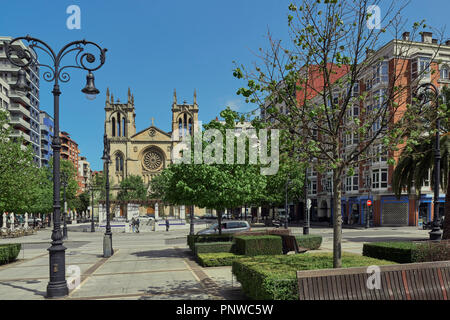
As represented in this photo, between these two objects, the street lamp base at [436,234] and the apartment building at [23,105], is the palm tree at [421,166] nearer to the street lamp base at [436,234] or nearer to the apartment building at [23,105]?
the street lamp base at [436,234]

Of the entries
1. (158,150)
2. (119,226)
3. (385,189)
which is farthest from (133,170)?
(385,189)

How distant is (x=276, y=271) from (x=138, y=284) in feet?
16.7

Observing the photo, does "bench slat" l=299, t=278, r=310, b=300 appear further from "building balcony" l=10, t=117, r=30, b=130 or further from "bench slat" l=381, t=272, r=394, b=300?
"building balcony" l=10, t=117, r=30, b=130

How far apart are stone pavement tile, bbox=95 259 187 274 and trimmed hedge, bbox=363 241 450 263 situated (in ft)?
23.7

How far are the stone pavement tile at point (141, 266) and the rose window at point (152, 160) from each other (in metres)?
73.6

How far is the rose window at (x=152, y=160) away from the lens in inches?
3484

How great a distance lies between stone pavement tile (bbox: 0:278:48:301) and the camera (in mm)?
9519

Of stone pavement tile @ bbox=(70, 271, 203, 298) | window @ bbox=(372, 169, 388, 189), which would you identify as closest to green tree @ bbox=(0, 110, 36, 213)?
stone pavement tile @ bbox=(70, 271, 203, 298)

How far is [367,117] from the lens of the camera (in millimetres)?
8031

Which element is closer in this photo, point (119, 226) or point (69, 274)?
point (69, 274)

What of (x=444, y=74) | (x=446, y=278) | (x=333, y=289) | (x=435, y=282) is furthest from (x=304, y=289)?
(x=444, y=74)
